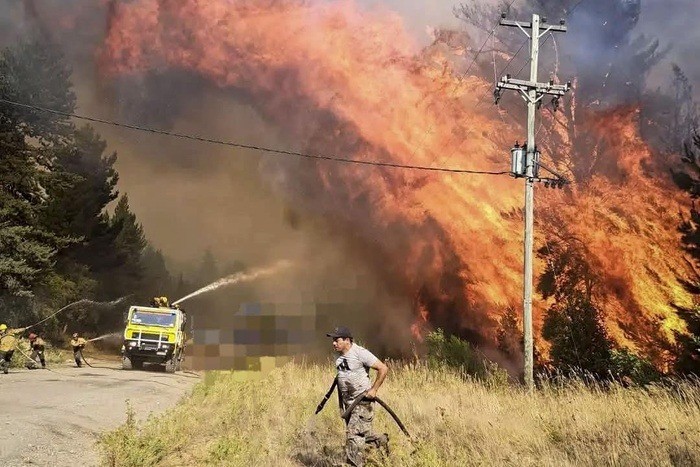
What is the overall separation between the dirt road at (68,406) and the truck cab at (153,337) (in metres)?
1.07

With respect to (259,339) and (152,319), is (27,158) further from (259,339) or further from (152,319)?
(259,339)

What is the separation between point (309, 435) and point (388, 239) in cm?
2191

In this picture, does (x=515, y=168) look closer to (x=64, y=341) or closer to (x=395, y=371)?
(x=395, y=371)

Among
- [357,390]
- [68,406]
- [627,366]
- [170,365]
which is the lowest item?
[68,406]

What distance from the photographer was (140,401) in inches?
653

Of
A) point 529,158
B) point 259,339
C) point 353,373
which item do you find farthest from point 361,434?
point 259,339

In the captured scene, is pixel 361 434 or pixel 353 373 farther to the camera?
pixel 353 373

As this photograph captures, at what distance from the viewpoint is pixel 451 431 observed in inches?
418

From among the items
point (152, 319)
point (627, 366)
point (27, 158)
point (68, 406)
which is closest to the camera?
point (68, 406)

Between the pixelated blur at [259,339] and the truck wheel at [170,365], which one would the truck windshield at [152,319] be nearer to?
the truck wheel at [170,365]

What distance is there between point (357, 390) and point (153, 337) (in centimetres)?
1947

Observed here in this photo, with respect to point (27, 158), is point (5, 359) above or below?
below

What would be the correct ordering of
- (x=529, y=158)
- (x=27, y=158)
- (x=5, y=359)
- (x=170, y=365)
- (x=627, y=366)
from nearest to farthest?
(x=529, y=158), (x=627, y=366), (x=5, y=359), (x=170, y=365), (x=27, y=158)

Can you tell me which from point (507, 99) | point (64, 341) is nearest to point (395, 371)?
point (507, 99)
